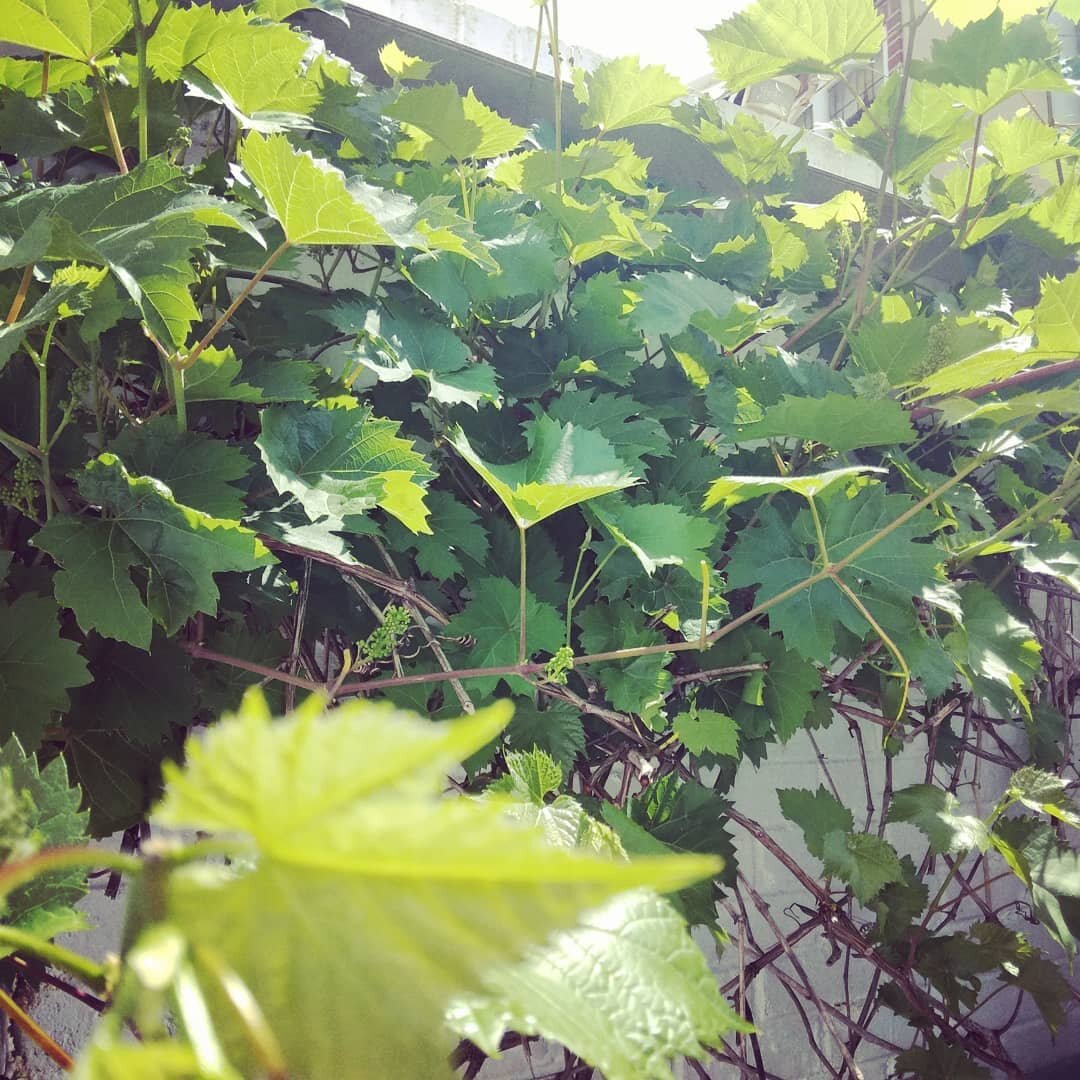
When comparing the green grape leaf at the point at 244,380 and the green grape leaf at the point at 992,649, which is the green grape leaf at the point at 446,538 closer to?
the green grape leaf at the point at 244,380

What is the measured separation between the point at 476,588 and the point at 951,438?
68 centimetres

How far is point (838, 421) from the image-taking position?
2.36 feet

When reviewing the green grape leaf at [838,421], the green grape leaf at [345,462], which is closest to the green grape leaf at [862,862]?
the green grape leaf at [838,421]

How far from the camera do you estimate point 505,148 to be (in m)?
0.85

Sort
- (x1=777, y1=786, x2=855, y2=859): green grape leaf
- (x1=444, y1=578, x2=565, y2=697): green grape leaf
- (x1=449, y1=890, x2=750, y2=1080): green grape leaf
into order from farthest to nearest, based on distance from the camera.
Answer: (x1=777, y1=786, x2=855, y2=859): green grape leaf → (x1=444, y1=578, x2=565, y2=697): green grape leaf → (x1=449, y1=890, x2=750, y2=1080): green grape leaf

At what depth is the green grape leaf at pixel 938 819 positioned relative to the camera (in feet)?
2.60

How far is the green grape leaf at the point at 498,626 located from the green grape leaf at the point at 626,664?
42mm

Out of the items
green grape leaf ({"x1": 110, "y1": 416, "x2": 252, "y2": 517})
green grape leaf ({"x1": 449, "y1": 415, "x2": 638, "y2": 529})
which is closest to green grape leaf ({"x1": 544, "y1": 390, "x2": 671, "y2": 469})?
green grape leaf ({"x1": 449, "y1": 415, "x2": 638, "y2": 529})

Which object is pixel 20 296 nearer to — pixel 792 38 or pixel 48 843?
pixel 48 843

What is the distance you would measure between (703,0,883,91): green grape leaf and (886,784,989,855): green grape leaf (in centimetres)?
81

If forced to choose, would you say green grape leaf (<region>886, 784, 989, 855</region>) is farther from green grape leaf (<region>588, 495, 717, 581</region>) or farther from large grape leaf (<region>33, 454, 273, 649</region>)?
large grape leaf (<region>33, 454, 273, 649</region>)

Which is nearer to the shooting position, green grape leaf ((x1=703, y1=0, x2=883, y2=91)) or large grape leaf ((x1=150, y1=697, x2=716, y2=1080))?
large grape leaf ((x1=150, y1=697, x2=716, y2=1080))

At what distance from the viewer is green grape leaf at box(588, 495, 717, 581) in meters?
0.69

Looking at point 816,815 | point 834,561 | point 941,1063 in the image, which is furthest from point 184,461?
point 941,1063
